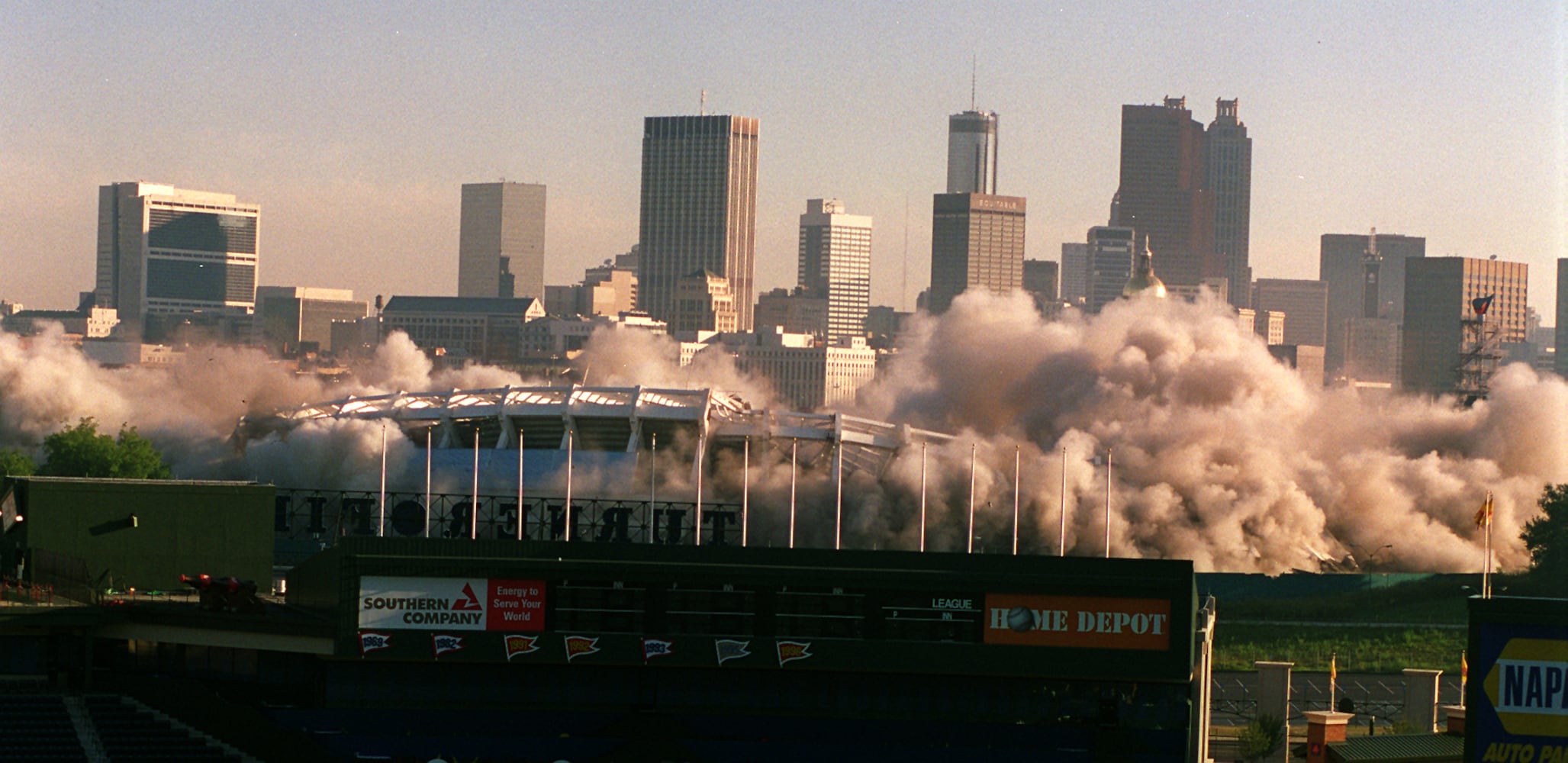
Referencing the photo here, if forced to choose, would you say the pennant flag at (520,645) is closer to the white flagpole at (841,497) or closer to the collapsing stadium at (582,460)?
the collapsing stadium at (582,460)

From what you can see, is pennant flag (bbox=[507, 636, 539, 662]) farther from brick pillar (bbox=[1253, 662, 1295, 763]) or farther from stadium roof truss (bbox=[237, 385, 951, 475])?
stadium roof truss (bbox=[237, 385, 951, 475])

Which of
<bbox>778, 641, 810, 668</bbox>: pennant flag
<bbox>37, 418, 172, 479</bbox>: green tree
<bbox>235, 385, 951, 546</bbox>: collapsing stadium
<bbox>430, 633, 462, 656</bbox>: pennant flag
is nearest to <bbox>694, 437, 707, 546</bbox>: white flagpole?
<bbox>235, 385, 951, 546</bbox>: collapsing stadium

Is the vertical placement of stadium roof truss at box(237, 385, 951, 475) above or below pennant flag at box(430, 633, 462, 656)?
above

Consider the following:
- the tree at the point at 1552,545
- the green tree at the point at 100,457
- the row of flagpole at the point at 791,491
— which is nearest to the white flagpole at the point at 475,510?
the row of flagpole at the point at 791,491

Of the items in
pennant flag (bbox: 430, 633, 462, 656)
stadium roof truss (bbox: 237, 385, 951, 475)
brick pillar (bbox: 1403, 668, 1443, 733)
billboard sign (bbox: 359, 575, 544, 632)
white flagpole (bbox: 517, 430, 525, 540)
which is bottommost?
brick pillar (bbox: 1403, 668, 1443, 733)

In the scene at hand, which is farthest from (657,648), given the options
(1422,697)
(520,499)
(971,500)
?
(971,500)

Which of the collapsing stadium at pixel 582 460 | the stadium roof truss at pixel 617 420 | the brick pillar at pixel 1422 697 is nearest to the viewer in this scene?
the brick pillar at pixel 1422 697

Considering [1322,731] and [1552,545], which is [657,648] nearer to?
[1322,731]
